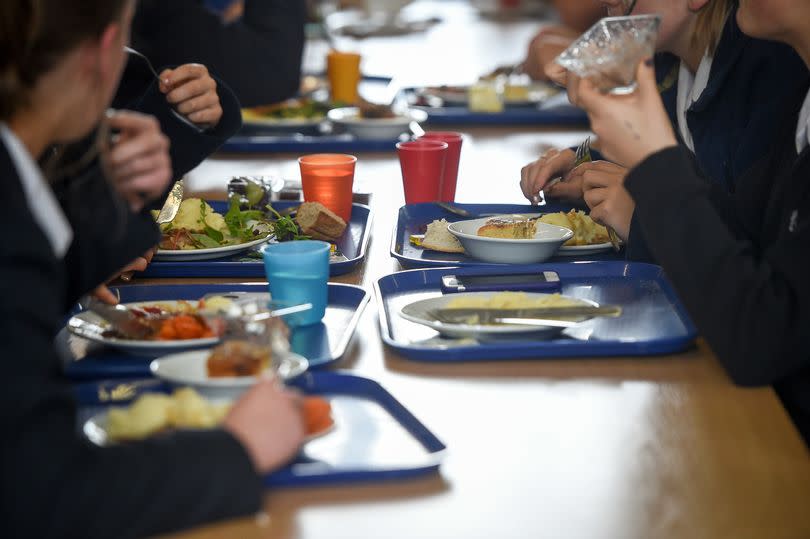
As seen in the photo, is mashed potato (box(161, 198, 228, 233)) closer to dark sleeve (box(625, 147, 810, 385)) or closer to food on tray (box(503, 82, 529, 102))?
dark sleeve (box(625, 147, 810, 385))

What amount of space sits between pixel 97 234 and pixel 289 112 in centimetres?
186

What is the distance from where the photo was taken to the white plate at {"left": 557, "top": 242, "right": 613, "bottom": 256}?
1.73 m

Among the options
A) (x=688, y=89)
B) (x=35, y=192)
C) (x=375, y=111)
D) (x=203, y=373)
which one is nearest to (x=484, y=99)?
(x=375, y=111)

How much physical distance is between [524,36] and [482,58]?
42.8 inches

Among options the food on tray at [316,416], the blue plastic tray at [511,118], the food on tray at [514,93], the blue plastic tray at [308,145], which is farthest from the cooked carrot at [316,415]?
the food on tray at [514,93]

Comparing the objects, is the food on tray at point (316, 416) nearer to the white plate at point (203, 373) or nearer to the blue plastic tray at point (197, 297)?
the white plate at point (203, 373)

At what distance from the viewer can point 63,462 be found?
827 millimetres

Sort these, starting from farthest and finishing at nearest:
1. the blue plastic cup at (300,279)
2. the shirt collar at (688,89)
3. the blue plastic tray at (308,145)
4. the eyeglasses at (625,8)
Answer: the blue plastic tray at (308,145) < the shirt collar at (688,89) < the eyeglasses at (625,8) < the blue plastic cup at (300,279)

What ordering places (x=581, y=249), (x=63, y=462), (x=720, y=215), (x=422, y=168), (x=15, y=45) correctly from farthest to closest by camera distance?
(x=422, y=168)
(x=581, y=249)
(x=720, y=215)
(x=15, y=45)
(x=63, y=462)

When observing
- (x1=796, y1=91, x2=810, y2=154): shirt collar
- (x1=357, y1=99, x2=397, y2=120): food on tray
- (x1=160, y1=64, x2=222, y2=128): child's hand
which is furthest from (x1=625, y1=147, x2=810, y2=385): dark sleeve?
(x1=357, y1=99, x2=397, y2=120): food on tray

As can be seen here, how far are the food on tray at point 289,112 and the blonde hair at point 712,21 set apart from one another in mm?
1261

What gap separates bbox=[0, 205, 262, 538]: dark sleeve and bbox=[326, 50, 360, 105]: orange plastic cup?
2.52 meters

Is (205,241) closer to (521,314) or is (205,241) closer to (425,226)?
(425,226)

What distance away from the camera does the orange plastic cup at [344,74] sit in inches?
132
